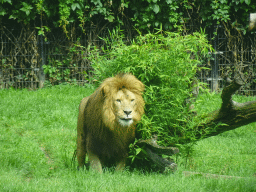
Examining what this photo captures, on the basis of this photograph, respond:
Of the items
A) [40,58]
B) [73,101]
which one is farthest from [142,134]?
[40,58]

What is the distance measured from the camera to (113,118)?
14.0ft

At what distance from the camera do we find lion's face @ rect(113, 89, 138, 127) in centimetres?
419

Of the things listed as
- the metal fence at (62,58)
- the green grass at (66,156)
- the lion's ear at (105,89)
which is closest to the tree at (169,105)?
the green grass at (66,156)

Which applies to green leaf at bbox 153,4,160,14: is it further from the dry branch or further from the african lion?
the dry branch

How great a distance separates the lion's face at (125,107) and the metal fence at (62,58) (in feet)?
21.1

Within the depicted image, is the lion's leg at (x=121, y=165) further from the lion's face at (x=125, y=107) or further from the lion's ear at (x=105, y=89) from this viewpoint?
the lion's ear at (x=105, y=89)

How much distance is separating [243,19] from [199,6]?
1363 millimetres

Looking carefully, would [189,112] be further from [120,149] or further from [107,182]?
[107,182]

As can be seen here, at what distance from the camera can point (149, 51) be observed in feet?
16.3

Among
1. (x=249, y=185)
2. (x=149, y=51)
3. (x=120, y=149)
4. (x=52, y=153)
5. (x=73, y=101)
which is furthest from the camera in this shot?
(x=73, y=101)

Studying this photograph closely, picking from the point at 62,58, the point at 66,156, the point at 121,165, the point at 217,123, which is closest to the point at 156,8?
the point at 62,58

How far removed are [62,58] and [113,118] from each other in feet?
22.9

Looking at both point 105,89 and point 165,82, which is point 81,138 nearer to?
point 105,89

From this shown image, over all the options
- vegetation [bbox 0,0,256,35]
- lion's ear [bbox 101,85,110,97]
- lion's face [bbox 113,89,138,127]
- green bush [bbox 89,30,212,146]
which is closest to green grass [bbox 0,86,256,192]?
green bush [bbox 89,30,212,146]
